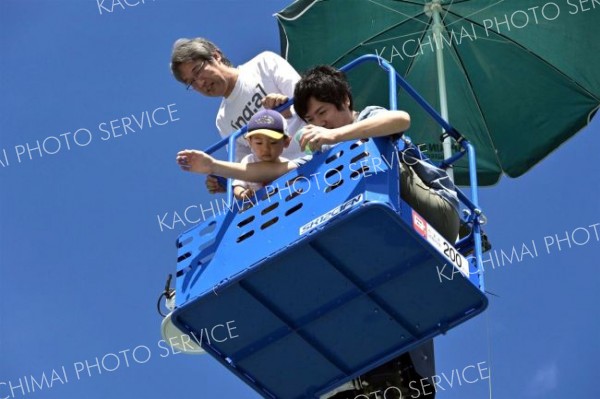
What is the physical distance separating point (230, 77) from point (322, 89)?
144 centimetres

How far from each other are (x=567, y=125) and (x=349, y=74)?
2004 mm

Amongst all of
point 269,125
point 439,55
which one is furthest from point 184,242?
point 439,55

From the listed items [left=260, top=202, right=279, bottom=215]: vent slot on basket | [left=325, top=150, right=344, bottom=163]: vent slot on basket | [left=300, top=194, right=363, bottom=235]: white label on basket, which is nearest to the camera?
[left=300, top=194, right=363, bottom=235]: white label on basket

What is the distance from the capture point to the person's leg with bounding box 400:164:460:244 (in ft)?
25.3

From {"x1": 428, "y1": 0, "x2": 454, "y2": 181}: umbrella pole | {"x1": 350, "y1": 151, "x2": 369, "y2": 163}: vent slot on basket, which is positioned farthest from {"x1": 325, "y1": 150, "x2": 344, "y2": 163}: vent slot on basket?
{"x1": 428, "y1": 0, "x2": 454, "y2": 181}: umbrella pole

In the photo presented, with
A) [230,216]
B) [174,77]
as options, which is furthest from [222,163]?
[174,77]

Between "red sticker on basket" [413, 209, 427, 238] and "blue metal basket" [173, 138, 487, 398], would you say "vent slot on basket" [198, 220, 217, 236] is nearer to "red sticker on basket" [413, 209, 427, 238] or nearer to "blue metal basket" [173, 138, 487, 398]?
"blue metal basket" [173, 138, 487, 398]

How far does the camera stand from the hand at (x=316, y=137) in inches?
299

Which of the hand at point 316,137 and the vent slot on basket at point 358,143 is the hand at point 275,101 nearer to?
the hand at point 316,137

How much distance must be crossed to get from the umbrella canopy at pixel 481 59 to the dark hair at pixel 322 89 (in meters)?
4.40

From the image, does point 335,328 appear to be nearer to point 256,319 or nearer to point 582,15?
point 256,319

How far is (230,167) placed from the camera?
8.18 meters

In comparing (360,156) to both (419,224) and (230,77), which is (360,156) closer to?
(419,224)

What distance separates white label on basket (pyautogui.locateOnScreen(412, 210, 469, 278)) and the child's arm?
91 centimetres
